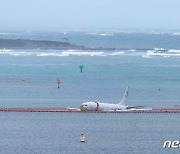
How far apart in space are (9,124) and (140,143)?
12.4 metres

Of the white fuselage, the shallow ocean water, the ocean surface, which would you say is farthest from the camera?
the white fuselage

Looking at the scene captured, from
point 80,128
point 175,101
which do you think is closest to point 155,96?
point 175,101

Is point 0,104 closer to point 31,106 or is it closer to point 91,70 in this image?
point 31,106

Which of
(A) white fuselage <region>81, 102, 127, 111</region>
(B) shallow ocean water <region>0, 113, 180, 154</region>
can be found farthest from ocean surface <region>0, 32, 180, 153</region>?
(A) white fuselage <region>81, 102, 127, 111</region>

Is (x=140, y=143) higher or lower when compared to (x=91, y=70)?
higher

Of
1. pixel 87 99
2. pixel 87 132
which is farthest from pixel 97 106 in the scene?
pixel 87 132

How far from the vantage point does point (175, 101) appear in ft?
278

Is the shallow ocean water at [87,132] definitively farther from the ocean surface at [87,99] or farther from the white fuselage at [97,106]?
the white fuselage at [97,106]

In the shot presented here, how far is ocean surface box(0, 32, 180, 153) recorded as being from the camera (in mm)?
57375

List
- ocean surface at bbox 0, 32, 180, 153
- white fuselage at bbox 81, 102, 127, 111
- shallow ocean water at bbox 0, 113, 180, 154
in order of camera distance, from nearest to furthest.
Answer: shallow ocean water at bbox 0, 113, 180, 154 < ocean surface at bbox 0, 32, 180, 153 < white fuselage at bbox 81, 102, 127, 111

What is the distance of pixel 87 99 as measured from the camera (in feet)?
279

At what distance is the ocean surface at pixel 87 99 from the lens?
188ft

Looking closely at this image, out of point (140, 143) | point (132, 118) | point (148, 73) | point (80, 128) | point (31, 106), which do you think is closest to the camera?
point (140, 143)

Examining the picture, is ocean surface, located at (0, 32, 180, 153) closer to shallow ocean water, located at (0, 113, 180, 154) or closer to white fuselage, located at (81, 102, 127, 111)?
shallow ocean water, located at (0, 113, 180, 154)
